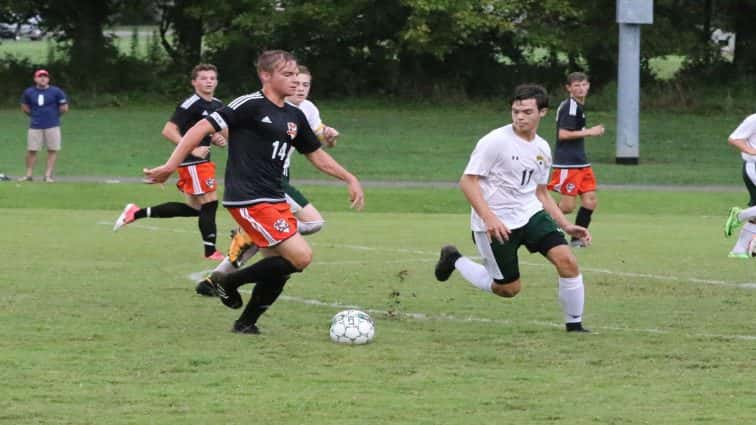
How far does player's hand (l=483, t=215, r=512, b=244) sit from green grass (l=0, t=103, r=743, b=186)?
57.7ft

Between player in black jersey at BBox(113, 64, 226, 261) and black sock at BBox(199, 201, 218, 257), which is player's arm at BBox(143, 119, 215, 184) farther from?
black sock at BBox(199, 201, 218, 257)

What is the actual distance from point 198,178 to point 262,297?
5.01 m

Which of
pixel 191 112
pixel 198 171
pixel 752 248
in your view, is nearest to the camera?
pixel 191 112

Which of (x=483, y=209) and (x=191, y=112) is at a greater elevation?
(x=191, y=112)

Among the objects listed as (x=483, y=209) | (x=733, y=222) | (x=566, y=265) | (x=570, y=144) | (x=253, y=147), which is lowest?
(x=733, y=222)

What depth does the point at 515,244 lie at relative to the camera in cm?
991

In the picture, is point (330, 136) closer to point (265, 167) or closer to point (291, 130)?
point (291, 130)

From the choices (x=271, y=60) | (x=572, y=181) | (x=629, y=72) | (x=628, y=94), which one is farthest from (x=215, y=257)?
(x=629, y=72)

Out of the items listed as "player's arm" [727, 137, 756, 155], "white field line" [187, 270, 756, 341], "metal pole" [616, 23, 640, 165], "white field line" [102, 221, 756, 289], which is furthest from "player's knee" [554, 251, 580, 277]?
"metal pole" [616, 23, 640, 165]

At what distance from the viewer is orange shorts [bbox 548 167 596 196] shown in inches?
671

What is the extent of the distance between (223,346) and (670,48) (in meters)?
33.9

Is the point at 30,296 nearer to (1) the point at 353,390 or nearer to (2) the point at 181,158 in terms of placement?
(2) the point at 181,158

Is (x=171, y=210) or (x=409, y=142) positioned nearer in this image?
(x=171, y=210)

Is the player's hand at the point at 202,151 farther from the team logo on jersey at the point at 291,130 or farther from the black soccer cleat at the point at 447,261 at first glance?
the team logo on jersey at the point at 291,130
